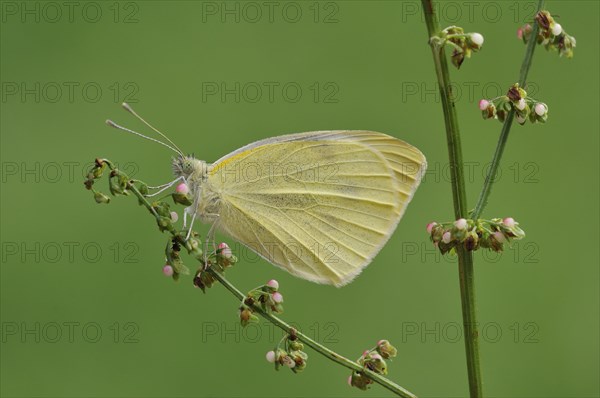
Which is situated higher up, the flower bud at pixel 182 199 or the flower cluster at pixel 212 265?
the flower bud at pixel 182 199

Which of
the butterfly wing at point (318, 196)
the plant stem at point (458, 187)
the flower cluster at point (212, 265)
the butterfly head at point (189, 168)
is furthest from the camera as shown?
the butterfly head at point (189, 168)

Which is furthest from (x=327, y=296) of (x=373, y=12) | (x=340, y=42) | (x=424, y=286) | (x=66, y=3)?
(x=66, y=3)

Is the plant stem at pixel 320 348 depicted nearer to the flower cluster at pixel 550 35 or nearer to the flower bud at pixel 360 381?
the flower bud at pixel 360 381

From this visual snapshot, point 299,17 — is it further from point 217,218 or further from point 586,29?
point 217,218

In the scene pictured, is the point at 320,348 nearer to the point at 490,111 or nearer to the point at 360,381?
the point at 360,381

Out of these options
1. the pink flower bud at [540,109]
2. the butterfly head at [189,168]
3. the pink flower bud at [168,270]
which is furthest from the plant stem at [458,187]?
the butterfly head at [189,168]

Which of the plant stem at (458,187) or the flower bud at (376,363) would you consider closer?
the plant stem at (458,187)

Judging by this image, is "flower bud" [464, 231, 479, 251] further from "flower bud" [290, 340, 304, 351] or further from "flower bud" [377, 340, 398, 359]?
"flower bud" [290, 340, 304, 351]
